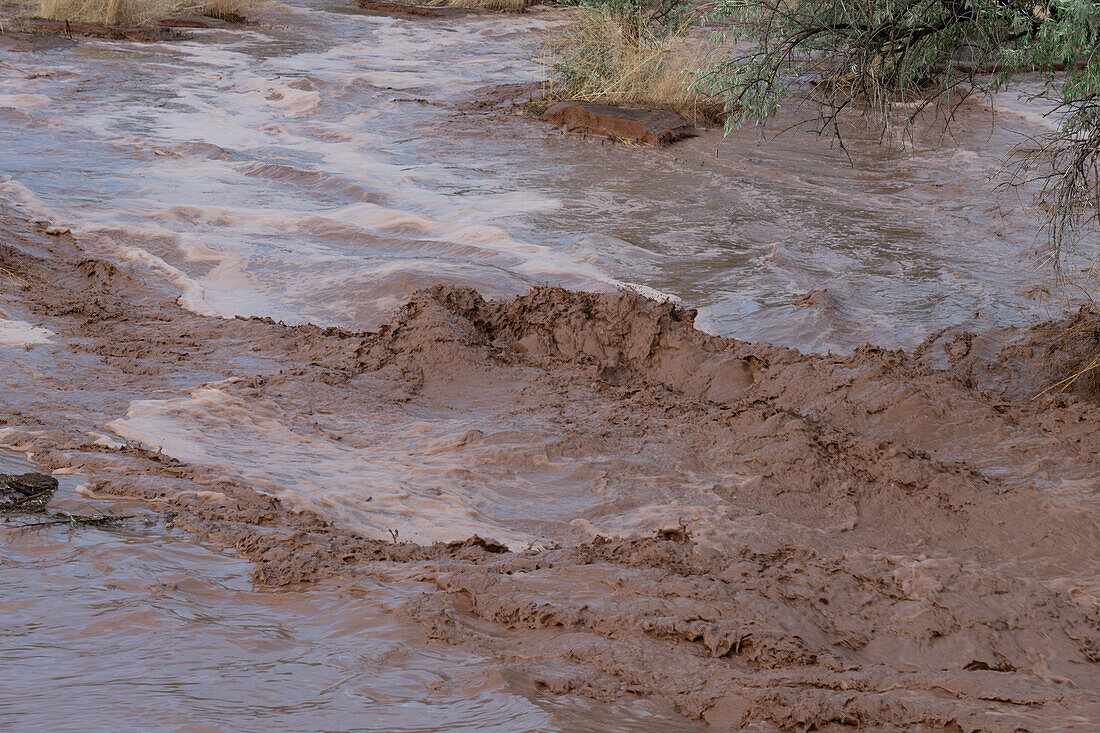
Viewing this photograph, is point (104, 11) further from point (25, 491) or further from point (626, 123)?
point (25, 491)

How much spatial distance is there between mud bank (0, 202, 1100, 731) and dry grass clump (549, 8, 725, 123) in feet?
24.0

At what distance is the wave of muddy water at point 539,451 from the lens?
2527 mm

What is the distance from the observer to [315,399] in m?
5.00

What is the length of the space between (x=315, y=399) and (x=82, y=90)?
36.3 feet

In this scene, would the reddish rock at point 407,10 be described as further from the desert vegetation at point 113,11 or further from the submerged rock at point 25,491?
the submerged rock at point 25,491

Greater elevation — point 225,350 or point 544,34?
point 544,34

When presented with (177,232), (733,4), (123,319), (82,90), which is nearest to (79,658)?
(123,319)

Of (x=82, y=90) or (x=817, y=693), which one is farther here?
(x=82, y=90)

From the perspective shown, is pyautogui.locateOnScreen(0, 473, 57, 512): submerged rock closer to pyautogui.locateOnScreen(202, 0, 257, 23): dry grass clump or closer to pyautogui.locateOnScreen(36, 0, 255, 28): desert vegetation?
pyautogui.locateOnScreen(36, 0, 255, 28): desert vegetation

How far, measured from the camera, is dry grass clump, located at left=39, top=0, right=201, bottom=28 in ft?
58.1

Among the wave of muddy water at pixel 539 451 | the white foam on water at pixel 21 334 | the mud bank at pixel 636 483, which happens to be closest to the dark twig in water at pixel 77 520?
the wave of muddy water at pixel 539 451

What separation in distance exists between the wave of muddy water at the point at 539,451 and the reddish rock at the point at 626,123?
148 centimetres

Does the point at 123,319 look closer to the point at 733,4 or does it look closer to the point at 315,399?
the point at 315,399

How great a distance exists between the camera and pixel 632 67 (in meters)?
12.6
